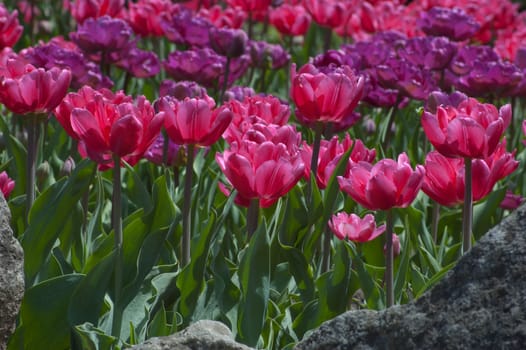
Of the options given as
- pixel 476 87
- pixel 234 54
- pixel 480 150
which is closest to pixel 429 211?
pixel 476 87

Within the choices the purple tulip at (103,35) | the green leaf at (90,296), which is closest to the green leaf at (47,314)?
the green leaf at (90,296)

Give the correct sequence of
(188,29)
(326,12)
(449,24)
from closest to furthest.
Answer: (188,29) < (449,24) < (326,12)

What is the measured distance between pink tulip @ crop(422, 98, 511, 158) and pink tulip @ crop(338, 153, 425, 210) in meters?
0.10

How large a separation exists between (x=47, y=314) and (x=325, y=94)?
77 centimetres

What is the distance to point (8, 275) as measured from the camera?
1826 millimetres

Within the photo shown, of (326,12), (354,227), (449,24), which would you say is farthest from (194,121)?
(326,12)

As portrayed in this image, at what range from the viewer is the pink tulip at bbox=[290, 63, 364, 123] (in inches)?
87.5

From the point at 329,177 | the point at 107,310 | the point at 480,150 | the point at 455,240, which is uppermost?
the point at 480,150

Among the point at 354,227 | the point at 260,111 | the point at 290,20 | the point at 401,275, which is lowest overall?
the point at 290,20

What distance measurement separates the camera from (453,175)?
2.12 meters

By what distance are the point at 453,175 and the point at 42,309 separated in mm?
897

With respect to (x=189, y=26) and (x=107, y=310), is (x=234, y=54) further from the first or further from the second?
(x=107, y=310)

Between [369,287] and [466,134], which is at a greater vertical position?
[466,134]

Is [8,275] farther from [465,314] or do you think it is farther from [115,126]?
[465,314]
